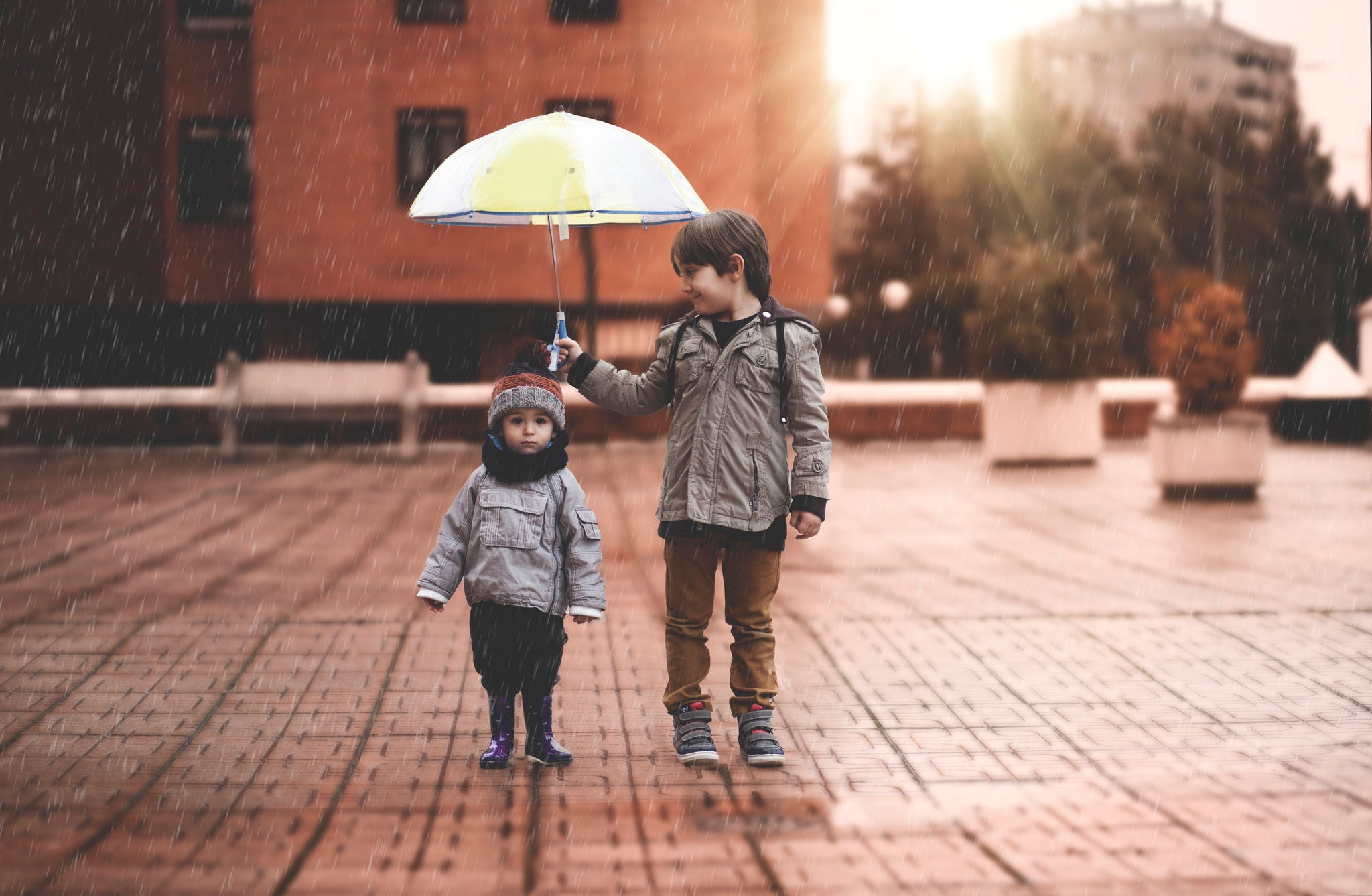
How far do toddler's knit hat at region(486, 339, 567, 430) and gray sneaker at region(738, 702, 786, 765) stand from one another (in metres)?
1.19

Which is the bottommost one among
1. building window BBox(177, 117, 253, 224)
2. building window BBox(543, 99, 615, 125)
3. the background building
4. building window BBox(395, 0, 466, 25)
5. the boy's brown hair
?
the boy's brown hair

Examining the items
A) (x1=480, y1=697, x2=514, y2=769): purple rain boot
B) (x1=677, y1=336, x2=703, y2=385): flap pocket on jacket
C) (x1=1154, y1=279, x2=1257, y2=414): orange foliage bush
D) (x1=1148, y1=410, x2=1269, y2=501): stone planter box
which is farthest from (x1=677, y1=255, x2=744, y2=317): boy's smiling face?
(x1=1148, y1=410, x2=1269, y2=501): stone planter box

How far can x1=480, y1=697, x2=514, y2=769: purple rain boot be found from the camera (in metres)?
4.75

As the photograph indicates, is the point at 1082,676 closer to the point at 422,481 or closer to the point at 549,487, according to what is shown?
the point at 549,487

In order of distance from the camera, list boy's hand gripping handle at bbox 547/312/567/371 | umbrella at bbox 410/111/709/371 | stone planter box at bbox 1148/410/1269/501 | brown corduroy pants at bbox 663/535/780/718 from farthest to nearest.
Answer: stone planter box at bbox 1148/410/1269/501
brown corduroy pants at bbox 663/535/780/718
boy's hand gripping handle at bbox 547/312/567/371
umbrella at bbox 410/111/709/371

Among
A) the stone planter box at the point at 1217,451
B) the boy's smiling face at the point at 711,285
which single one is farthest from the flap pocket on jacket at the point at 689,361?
the stone planter box at the point at 1217,451

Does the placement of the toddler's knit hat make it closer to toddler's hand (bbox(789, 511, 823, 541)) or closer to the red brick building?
toddler's hand (bbox(789, 511, 823, 541))

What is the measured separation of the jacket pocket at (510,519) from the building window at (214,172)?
828 inches

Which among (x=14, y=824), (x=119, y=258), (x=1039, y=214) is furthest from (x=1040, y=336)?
(x=1039, y=214)

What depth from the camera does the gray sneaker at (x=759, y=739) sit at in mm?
4777

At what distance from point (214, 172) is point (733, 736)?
21611mm

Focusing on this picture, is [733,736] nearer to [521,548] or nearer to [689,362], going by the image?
[521,548]

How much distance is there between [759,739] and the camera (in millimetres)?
4801

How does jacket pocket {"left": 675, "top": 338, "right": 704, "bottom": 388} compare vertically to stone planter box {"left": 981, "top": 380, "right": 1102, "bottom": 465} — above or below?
above
